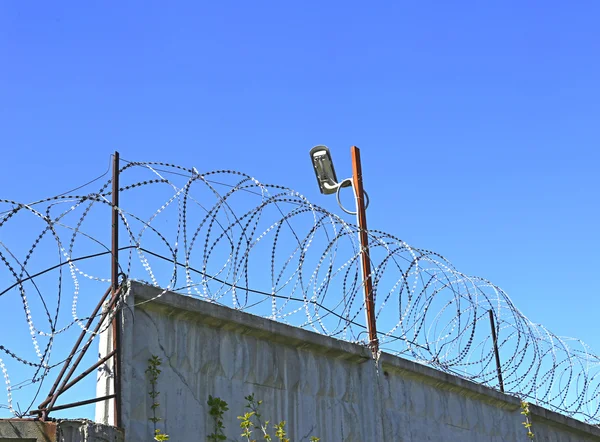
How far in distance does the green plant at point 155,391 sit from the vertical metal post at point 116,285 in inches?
13.9

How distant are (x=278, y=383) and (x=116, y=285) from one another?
1989 millimetres

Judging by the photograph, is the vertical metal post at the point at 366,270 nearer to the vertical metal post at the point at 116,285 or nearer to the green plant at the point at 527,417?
the vertical metal post at the point at 116,285

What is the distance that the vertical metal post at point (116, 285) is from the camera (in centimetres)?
685

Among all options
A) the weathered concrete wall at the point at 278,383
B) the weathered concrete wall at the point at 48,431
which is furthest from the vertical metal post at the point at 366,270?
the weathered concrete wall at the point at 48,431

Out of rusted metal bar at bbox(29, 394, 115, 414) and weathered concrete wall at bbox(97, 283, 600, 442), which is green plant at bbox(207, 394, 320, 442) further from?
rusted metal bar at bbox(29, 394, 115, 414)

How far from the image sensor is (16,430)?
6328 millimetres

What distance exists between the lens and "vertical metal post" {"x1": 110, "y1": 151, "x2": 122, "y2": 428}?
685 centimetres

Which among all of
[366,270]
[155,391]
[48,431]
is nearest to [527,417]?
[366,270]

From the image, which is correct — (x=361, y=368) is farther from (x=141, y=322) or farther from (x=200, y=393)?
(x=141, y=322)

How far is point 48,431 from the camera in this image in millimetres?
6375

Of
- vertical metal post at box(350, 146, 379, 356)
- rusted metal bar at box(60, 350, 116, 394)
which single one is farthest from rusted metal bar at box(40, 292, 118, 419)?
vertical metal post at box(350, 146, 379, 356)

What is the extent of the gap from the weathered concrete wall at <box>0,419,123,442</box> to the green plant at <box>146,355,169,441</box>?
602 millimetres

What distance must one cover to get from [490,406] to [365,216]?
2.81 metres

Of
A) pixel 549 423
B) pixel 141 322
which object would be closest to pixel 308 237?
pixel 141 322
